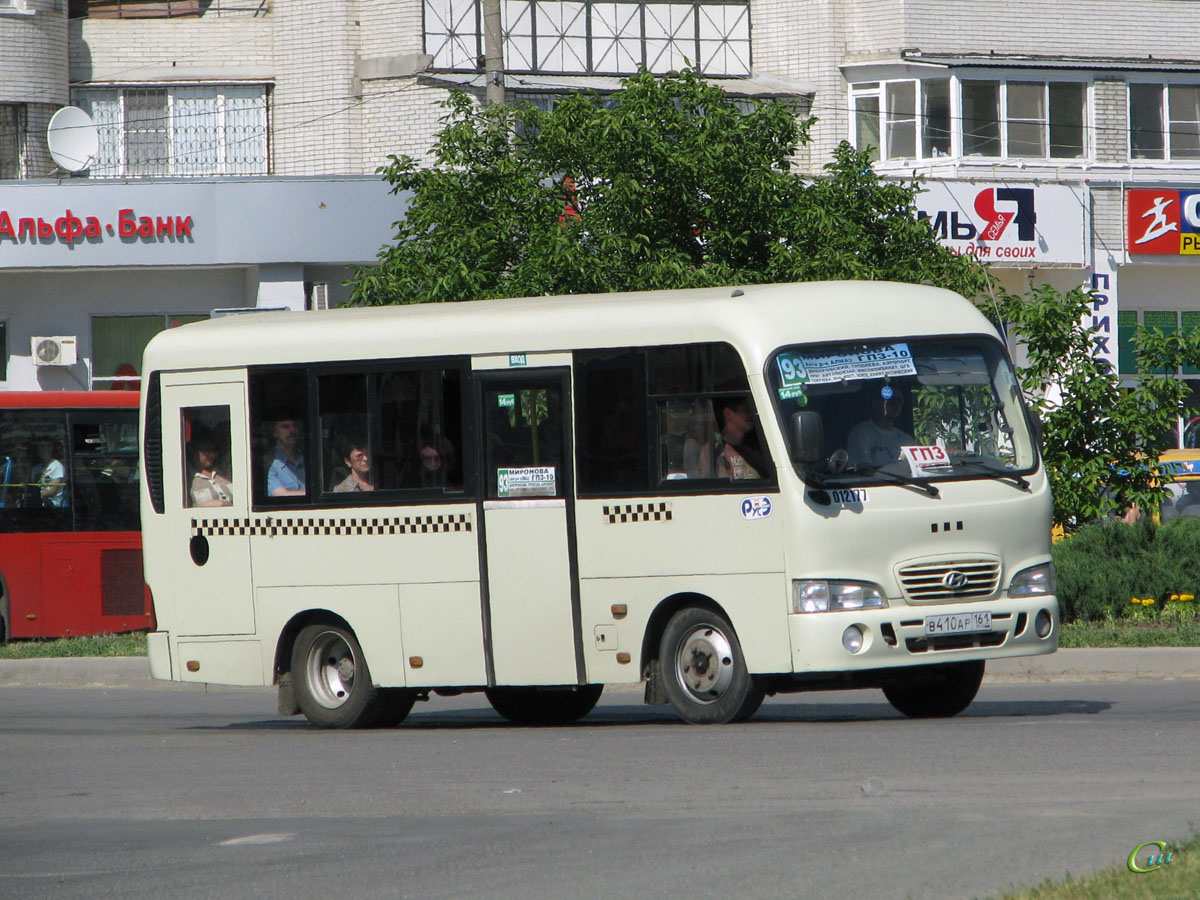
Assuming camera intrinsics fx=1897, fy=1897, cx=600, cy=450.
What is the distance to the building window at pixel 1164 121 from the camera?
33531 mm

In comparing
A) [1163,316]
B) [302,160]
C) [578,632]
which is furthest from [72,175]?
[578,632]

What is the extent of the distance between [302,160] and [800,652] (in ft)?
72.1

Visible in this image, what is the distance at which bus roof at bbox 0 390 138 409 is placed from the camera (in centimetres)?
2184

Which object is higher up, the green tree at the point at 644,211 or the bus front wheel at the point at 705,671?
the green tree at the point at 644,211

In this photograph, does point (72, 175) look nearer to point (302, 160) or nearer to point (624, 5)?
point (302, 160)

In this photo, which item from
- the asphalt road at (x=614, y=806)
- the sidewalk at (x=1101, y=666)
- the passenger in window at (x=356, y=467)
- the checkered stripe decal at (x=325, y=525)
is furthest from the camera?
the sidewalk at (x=1101, y=666)

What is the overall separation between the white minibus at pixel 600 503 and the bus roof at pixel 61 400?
9412mm

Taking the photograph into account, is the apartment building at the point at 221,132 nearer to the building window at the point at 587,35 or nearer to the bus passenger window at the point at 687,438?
the building window at the point at 587,35

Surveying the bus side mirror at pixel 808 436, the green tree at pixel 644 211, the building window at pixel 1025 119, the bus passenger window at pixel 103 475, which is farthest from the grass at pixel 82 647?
the building window at pixel 1025 119

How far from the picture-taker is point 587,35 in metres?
31.3

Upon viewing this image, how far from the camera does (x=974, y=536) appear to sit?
1096cm

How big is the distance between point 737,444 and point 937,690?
2161 mm

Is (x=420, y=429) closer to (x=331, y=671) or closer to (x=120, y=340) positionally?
(x=331, y=671)

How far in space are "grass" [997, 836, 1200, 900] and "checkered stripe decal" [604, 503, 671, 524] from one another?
5.15 meters
